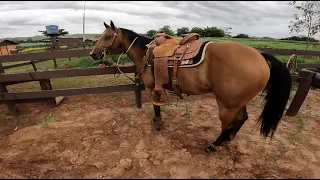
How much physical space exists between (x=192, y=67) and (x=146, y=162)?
1.50 metres

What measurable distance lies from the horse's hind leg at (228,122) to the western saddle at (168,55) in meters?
0.83

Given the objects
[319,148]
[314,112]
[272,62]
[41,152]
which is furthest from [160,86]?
[314,112]

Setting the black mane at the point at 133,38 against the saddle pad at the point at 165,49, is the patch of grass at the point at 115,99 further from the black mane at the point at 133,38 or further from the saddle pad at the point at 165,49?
the saddle pad at the point at 165,49

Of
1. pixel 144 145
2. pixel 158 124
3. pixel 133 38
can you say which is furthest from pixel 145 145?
pixel 133 38

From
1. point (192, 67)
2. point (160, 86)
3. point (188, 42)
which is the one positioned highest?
point (188, 42)

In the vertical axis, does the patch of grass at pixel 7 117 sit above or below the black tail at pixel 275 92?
below

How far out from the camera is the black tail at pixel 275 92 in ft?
10.2

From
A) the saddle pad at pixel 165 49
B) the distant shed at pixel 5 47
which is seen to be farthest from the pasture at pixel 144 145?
the distant shed at pixel 5 47

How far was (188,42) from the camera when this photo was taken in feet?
11.8

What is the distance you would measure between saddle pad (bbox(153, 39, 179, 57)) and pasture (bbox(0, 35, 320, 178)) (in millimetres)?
1410

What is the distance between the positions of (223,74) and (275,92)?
0.83 m

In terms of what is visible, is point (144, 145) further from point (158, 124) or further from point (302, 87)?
point (302, 87)

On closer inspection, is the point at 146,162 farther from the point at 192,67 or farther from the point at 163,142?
the point at 192,67

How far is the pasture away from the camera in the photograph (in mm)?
2963
